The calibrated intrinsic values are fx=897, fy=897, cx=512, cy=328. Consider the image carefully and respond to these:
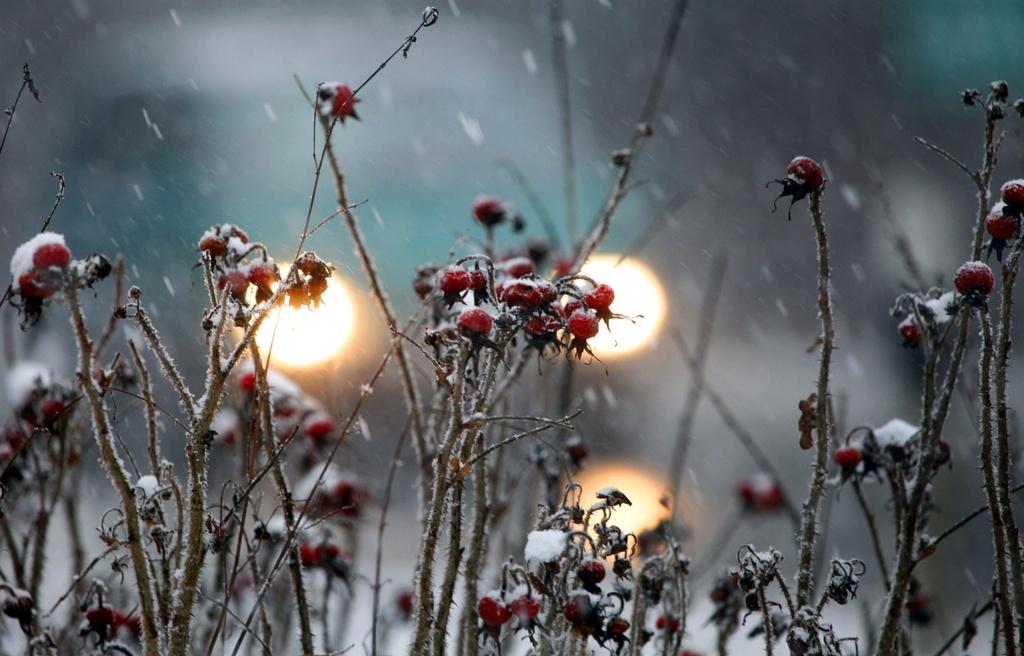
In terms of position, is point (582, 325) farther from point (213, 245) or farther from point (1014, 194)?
point (1014, 194)

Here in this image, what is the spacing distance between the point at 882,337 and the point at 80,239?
7625mm

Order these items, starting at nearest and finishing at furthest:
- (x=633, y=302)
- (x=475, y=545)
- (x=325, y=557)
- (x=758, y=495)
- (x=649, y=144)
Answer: (x=475, y=545)
(x=325, y=557)
(x=758, y=495)
(x=633, y=302)
(x=649, y=144)

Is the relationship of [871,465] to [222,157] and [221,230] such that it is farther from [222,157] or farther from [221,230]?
[222,157]

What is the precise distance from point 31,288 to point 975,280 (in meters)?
1.67

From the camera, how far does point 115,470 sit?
1.43m

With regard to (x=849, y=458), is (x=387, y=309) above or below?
above

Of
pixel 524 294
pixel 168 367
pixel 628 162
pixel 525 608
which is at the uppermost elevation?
pixel 628 162

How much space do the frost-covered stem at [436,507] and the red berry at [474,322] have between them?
3cm

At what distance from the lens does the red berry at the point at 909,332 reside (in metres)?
2.07

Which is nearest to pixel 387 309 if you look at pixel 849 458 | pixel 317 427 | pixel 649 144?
pixel 317 427

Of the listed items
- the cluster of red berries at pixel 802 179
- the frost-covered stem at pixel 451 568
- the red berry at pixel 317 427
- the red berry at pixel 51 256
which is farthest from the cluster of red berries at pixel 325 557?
the cluster of red berries at pixel 802 179

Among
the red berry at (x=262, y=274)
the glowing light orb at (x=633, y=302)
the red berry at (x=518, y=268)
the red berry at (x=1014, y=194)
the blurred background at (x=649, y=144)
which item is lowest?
the red berry at (x=262, y=274)

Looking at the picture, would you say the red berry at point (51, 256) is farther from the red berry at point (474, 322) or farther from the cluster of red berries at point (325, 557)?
the cluster of red berries at point (325, 557)

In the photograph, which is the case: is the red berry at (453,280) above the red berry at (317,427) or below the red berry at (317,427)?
below
